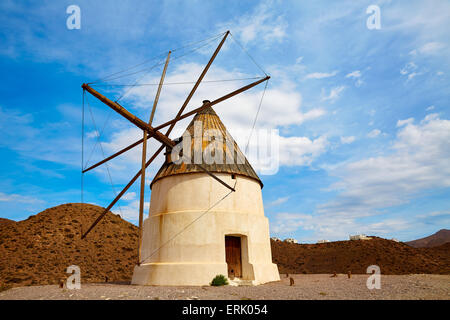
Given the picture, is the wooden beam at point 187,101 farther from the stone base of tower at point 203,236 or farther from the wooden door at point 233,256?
the wooden door at point 233,256

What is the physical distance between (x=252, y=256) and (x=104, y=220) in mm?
27693

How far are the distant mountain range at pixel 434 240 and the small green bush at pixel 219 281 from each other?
92922 millimetres

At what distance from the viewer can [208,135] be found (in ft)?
60.5

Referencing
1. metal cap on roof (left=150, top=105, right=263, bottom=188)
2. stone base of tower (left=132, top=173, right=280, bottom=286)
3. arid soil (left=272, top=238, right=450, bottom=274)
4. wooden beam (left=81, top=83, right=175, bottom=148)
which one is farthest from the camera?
arid soil (left=272, top=238, right=450, bottom=274)

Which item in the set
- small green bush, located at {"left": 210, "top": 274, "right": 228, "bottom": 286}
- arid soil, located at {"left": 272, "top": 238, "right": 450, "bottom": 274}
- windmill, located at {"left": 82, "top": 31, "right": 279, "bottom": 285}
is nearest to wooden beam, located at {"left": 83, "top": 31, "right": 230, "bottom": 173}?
windmill, located at {"left": 82, "top": 31, "right": 279, "bottom": 285}

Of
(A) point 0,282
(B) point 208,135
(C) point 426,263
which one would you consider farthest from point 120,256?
(C) point 426,263

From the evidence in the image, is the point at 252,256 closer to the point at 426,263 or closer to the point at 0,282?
the point at 0,282

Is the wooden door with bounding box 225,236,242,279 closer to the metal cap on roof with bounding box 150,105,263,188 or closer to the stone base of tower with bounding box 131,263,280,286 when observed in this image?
the stone base of tower with bounding box 131,263,280,286

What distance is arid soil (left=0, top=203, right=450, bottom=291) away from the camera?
26625 millimetres

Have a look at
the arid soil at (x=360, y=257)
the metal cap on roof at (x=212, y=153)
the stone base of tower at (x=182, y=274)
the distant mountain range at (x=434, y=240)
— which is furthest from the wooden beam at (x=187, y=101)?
the distant mountain range at (x=434, y=240)

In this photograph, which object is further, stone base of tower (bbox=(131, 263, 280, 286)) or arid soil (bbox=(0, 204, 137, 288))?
arid soil (bbox=(0, 204, 137, 288))

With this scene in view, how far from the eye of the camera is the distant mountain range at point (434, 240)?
87.2 metres

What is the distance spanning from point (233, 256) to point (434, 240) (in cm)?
9929

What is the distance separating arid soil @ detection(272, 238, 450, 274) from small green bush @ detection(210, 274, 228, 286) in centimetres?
2298
